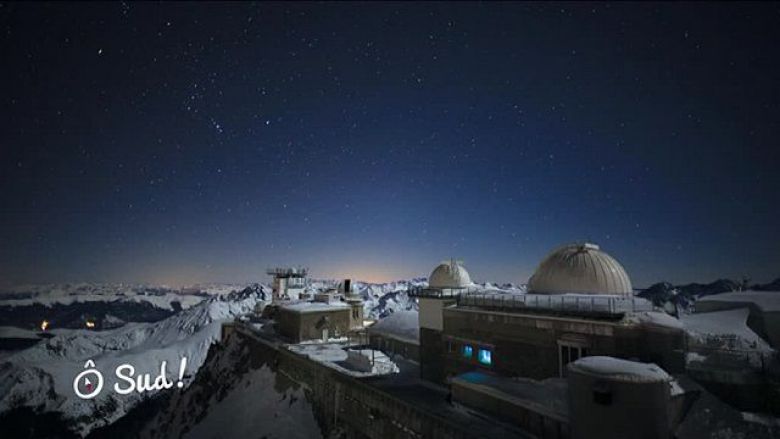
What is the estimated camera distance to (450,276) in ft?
107

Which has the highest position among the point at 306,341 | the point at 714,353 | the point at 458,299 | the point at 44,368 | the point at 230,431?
the point at 458,299

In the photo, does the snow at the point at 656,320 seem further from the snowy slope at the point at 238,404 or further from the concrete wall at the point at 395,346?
the snowy slope at the point at 238,404

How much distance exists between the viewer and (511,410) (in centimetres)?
1800

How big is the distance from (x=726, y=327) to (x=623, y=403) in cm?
2124

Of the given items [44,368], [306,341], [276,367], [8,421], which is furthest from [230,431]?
[44,368]

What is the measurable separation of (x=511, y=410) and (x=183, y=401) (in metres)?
45.7

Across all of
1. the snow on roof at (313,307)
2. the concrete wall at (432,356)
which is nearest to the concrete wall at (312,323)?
the snow on roof at (313,307)

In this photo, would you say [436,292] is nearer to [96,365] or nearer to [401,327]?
[401,327]

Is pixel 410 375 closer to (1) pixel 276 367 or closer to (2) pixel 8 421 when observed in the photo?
(1) pixel 276 367

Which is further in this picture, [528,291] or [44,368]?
[44,368]

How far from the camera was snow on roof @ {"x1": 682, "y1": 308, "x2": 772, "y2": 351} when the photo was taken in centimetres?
2566

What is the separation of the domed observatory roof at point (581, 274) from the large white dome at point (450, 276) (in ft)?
29.1

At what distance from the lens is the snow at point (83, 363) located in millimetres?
80500

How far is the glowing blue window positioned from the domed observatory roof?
4331mm
